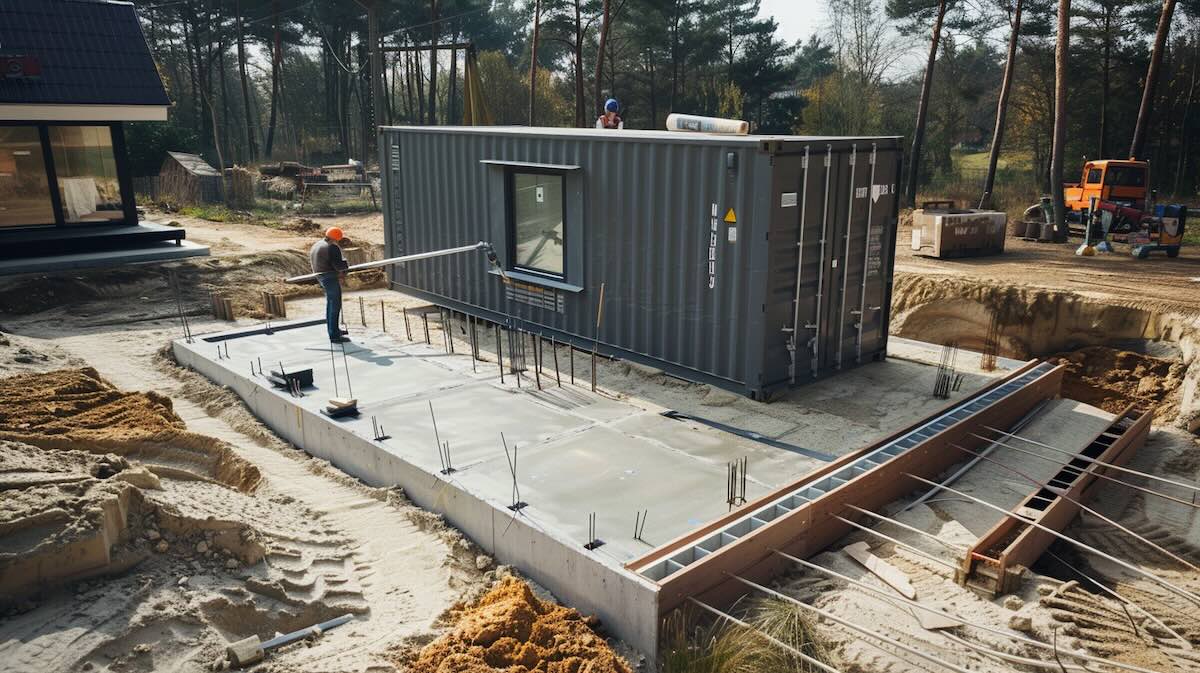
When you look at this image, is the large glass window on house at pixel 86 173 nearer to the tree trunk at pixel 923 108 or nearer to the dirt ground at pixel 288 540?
the dirt ground at pixel 288 540

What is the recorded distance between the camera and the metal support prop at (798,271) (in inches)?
354

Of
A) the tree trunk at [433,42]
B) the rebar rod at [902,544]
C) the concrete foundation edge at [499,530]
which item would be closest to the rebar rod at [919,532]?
the rebar rod at [902,544]

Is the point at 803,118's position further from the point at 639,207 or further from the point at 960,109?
the point at 639,207

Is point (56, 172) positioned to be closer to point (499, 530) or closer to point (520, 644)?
point (499, 530)

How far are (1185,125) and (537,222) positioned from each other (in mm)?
26796

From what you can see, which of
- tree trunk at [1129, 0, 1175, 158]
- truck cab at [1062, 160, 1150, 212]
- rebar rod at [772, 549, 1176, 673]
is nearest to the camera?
rebar rod at [772, 549, 1176, 673]

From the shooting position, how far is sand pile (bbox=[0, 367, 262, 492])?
777 cm

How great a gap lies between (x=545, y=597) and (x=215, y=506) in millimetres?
2682

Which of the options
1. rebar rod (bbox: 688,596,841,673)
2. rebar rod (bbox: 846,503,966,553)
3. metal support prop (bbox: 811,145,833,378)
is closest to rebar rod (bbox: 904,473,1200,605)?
rebar rod (bbox: 846,503,966,553)

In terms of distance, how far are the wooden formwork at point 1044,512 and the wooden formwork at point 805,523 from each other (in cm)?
83

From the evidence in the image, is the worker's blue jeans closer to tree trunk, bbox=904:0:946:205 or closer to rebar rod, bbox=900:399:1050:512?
rebar rod, bbox=900:399:1050:512

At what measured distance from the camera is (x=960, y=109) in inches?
1375

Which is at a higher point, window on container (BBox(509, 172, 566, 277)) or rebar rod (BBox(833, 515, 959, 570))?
window on container (BBox(509, 172, 566, 277))

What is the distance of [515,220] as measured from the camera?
11.9m
